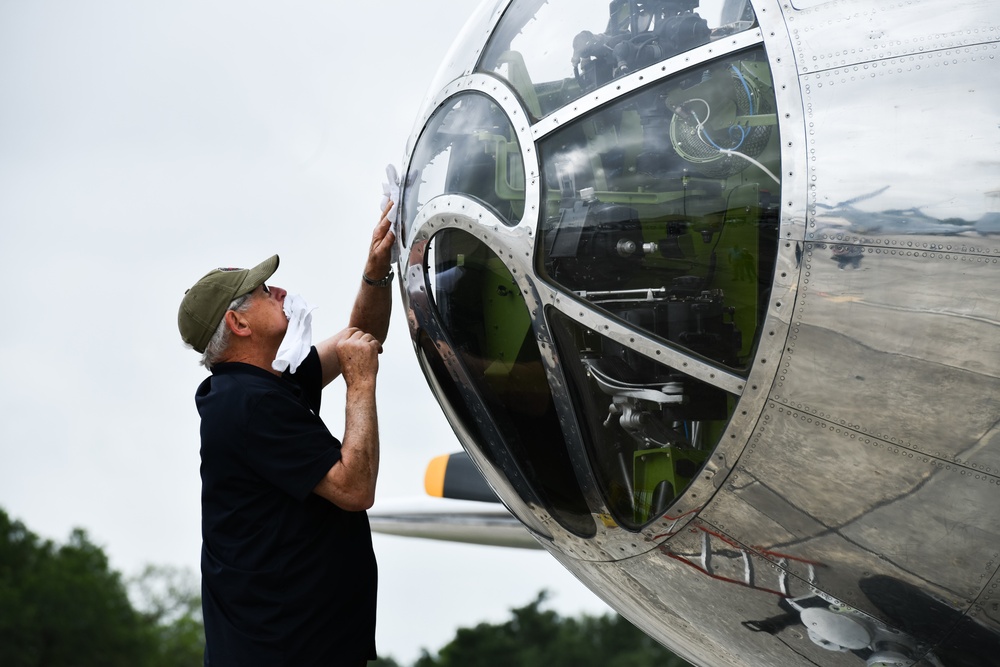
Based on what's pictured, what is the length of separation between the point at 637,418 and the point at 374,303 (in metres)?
1.76

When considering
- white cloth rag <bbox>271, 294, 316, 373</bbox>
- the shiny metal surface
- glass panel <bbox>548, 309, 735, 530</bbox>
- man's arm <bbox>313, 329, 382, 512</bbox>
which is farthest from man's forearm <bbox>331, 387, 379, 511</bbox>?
glass panel <bbox>548, 309, 735, 530</bbox>

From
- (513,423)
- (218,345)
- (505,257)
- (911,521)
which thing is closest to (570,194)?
(505,257)

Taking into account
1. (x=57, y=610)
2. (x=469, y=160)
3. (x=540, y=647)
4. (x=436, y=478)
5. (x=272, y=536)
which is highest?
(x=469, y=160)

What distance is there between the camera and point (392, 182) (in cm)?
400

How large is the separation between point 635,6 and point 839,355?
1.20 meters

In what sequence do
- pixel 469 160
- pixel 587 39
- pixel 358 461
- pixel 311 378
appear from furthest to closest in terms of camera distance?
pixel 311 378
pixel 358 461
pixel 469 160
pixel 587 39

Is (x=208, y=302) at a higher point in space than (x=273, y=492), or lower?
higher

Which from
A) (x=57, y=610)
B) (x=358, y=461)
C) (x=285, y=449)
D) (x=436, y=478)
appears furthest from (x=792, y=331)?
(x=57, y=610)

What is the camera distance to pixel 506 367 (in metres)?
3.47

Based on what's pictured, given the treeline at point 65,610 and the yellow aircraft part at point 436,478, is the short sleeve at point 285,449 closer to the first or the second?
the yellow aircraft part at point 436,478

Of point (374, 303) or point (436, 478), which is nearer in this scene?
point (374, 303)

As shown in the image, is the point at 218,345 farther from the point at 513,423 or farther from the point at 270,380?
the point at 513,423

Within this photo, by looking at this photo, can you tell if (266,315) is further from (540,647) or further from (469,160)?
(540,647)

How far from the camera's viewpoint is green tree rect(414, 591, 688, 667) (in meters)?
22.0
